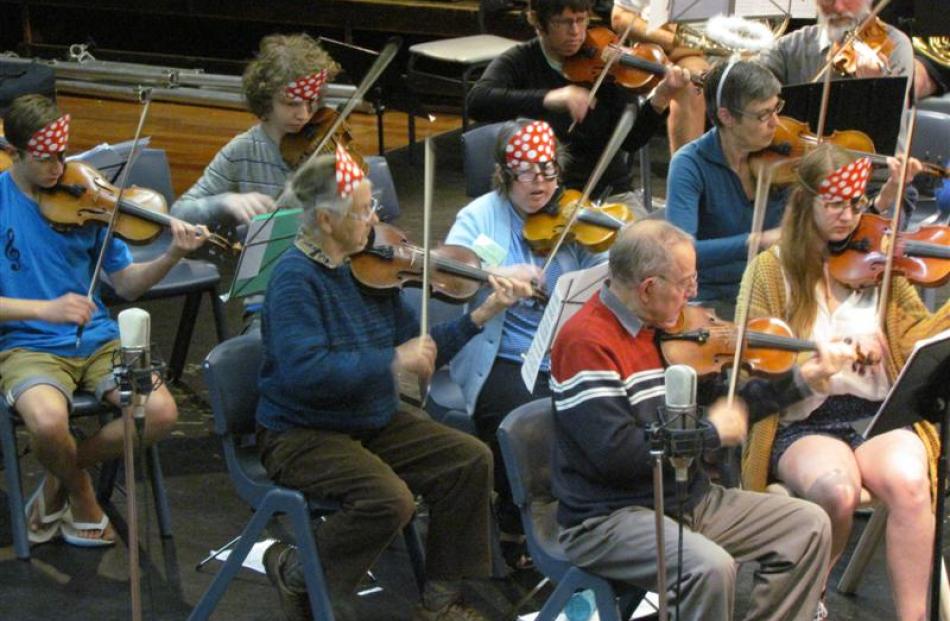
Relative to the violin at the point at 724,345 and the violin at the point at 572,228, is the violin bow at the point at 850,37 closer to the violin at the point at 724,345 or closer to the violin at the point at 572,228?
the violin at the point at 572,228

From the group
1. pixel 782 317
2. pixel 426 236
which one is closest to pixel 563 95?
pixel 782 317

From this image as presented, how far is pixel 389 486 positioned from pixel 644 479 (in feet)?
1.92

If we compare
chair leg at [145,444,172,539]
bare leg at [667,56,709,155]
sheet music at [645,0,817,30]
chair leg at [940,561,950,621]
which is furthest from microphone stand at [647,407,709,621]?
bare leg at [667,56,709,155]

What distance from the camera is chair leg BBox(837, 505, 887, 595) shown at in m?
3.79

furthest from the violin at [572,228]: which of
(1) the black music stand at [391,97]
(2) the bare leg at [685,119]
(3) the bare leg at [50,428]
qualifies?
(1) the black music stand at [391,97]

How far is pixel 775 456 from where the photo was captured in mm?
3576

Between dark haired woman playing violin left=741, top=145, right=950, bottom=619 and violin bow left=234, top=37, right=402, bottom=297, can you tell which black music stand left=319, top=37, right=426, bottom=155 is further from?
dark haired woman playing violin left=741, top=145, right=950, bottom=619

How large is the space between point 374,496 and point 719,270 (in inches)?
54.8

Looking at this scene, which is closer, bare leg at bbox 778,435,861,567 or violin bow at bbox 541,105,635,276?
bare leg at bbox 778,435,861,567

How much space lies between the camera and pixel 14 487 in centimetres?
394

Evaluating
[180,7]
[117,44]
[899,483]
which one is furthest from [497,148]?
[117,44]

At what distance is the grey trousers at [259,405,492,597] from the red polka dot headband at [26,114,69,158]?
1.03 m

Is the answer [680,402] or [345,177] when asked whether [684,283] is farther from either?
[345,177]

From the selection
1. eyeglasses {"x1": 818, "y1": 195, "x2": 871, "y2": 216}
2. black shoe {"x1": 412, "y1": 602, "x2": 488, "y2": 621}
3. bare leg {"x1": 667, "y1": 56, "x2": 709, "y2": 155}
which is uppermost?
eyeglasses {"x1": 818, "y1": 195, "x2": 871, "y2": 216}
